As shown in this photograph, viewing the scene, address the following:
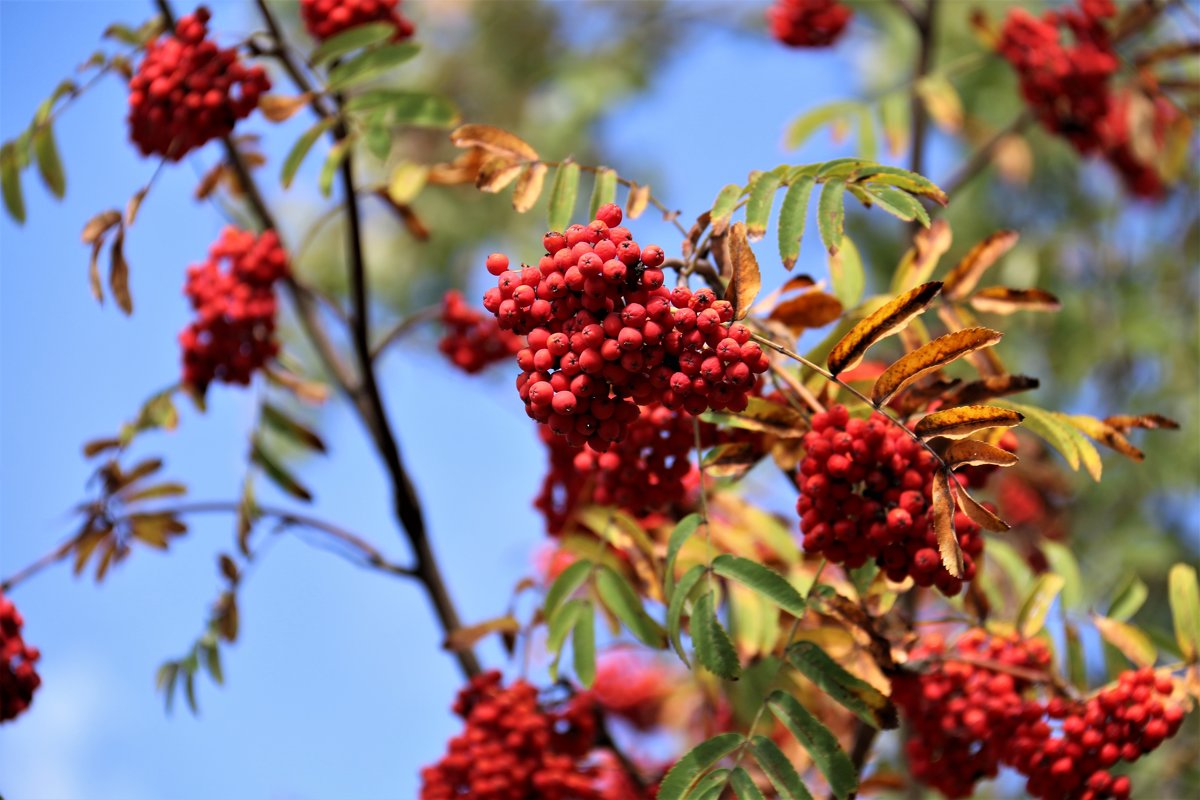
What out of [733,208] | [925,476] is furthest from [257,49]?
[925,476]

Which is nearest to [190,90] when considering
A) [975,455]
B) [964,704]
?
[975,455]

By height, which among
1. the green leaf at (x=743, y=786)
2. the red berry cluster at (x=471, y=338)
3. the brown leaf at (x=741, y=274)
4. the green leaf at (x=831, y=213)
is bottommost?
the green leaf at (x=743, y=786)

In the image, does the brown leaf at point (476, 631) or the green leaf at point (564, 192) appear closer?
the green leaf at point (564, 192)

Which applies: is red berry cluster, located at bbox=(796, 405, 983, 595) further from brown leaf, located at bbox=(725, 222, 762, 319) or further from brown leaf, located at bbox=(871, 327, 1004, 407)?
brown leaf, located at bbox=(725, 222, 762, 319)

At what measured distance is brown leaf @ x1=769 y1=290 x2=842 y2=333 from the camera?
75.8 inches

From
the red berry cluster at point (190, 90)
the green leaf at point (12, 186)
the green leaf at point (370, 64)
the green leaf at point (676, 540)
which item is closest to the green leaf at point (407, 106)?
the green leaf at point (370, 64)

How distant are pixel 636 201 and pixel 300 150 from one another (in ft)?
2.40

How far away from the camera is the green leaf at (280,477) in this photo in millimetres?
2646

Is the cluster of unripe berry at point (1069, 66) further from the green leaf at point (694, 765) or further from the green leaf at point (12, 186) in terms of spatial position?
the green leaf at point (12, 186)

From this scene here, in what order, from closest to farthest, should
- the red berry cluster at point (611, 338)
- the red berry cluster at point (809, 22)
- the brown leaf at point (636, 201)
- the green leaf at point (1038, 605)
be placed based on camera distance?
the red berry cluster at point (611, 338), the brown leaf at point (636, 201), the green leaf at point (1038, 605), the red berry cluster at point (809, 22)

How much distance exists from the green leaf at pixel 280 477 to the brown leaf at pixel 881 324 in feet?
4.41

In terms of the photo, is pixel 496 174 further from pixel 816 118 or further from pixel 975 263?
pixel 816 118

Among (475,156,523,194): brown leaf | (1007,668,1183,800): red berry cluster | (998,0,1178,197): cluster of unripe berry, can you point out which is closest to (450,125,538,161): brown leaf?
(475,156,523,194): brown leaf

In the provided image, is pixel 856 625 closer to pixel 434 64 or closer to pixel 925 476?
pixel 925 476
